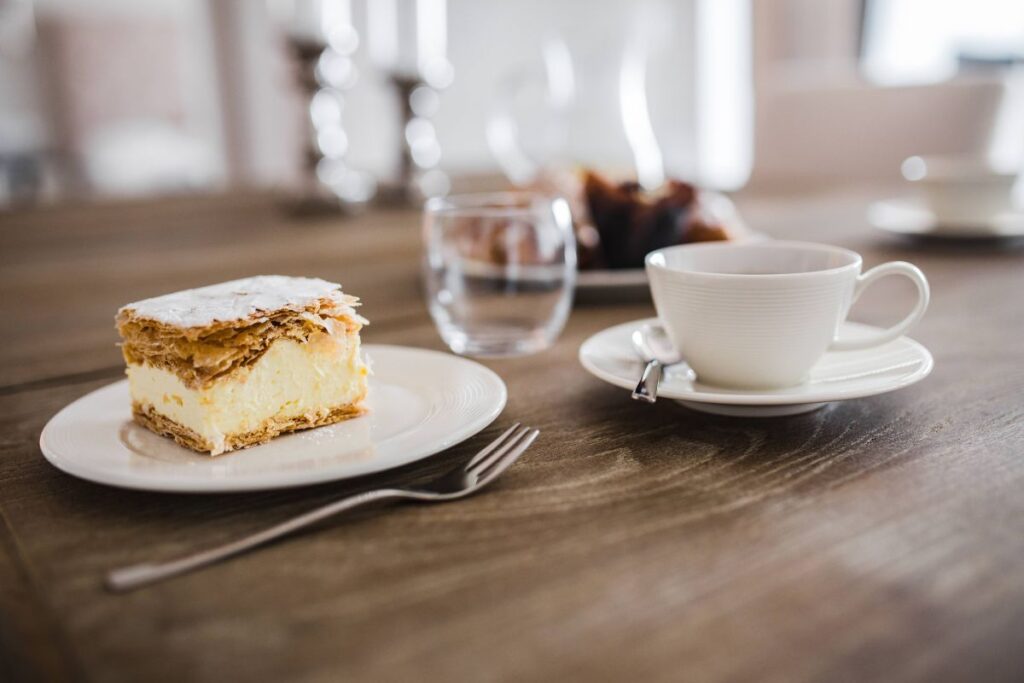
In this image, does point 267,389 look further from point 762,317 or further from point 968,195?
point 968,195

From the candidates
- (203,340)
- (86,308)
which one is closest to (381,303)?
(86,308)

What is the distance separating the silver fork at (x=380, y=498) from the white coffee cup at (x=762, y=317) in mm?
161

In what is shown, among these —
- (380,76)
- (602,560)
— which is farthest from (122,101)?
(602,560)

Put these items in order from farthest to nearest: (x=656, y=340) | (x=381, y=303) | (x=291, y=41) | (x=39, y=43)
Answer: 1. (x=39, y=43)
2. (x=291, y=41)
3. (x=381, y=303)
4. (x=656, y=340)

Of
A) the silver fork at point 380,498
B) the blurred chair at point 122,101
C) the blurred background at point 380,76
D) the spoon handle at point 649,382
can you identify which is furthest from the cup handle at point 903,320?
the blurred chair at point 122,101

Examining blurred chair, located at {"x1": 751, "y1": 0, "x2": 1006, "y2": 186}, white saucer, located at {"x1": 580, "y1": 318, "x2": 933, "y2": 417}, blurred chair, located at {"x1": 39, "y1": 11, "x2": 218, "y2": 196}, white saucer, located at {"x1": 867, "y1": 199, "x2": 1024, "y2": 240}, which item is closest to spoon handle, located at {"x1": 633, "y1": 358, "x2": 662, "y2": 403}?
white saucer, located at {"x1": 580, "y1": 318, "x2": 933, "y2": 417}

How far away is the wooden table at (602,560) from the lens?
363 mm

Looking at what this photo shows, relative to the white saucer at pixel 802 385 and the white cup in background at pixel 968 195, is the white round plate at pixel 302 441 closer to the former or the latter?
the white saucer at pixel 802 385

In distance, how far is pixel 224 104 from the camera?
205 inches

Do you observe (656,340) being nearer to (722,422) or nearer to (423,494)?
(722,422)

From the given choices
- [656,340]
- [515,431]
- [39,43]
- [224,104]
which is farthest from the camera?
[224,104]

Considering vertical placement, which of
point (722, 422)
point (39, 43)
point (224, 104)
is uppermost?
point (39, 43)

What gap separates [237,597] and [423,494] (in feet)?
0.42

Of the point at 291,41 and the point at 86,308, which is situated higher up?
the point at 291,41
